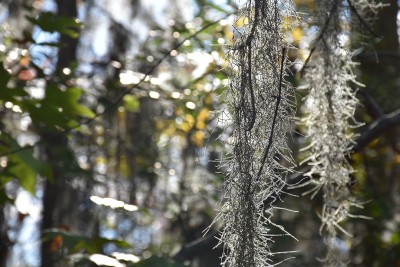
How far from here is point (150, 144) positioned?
13.0 feet

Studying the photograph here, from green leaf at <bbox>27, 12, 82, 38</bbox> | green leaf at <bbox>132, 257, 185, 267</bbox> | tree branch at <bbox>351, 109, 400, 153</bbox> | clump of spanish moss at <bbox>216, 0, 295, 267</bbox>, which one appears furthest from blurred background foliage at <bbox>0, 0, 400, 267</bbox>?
clump of spanish moss at <bbox>216, 0, 295, 267</bbox>

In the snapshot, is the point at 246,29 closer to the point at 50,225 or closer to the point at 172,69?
the point at 172,69

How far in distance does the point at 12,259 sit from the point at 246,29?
3160 mm

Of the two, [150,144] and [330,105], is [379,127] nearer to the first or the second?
[330,105]

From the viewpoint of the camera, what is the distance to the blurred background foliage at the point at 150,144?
2793 millimetres

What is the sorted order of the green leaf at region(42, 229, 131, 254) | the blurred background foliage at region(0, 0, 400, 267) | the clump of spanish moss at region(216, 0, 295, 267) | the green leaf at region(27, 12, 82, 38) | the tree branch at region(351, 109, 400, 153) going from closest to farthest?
the clump of spanish moss at region(216, 0, 295, 267) → the green leaf at region(42, 229, 131, 254) → the tree branch at region(351, 109, 400, 153) → the green leaf at region(27, 12, 82, 38) → the blurred background foliage at region(0, 0, 400, 267)

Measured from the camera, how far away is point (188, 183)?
357 cm

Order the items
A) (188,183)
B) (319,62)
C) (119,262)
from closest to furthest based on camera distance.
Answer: (319,62)
(119,262)
(188,183)

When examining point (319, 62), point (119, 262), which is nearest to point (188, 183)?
point (119, 262)

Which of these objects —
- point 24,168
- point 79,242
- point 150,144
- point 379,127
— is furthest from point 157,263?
point 150,144

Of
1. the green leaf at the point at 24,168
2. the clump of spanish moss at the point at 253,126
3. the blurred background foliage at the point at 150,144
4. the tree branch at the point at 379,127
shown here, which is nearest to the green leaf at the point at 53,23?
the blurred background foliage at the point at 150,144

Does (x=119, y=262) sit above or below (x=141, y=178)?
below

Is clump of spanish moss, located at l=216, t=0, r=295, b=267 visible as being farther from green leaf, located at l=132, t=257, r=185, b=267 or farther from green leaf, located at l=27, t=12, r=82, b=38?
green leaf, located at l=27, t=12, r=82, b=38

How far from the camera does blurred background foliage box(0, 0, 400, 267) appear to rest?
2.79 m
